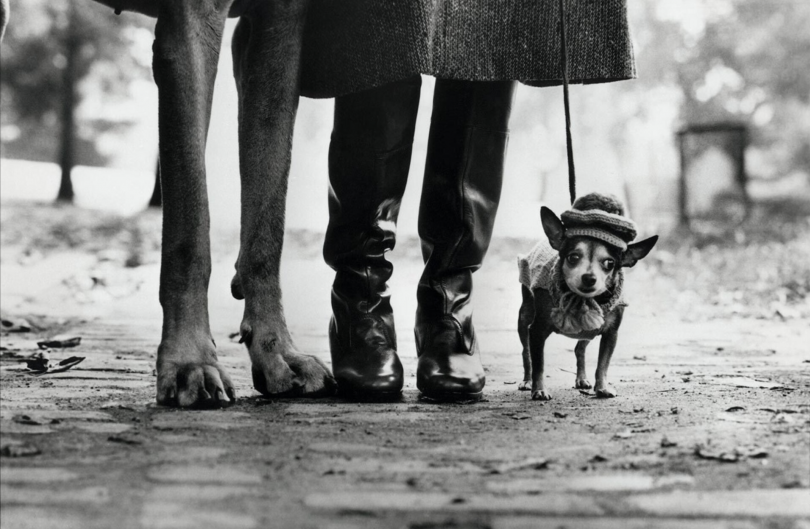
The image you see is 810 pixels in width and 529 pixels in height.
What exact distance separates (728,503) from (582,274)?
0.90 meters

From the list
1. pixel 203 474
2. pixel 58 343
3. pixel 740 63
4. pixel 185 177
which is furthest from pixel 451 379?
pixel 740 63

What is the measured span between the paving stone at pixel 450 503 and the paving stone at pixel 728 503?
0.33ft

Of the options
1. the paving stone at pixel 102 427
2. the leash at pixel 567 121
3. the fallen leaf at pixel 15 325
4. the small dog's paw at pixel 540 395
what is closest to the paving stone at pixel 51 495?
the paving stone at pixel 102 427

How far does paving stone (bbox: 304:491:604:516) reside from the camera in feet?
5.13

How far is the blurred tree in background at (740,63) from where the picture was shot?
22.9 meters

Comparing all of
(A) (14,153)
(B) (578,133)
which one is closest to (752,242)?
(B) (578,133)

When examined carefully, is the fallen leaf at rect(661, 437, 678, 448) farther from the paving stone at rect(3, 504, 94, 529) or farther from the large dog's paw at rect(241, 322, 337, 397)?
the paving stone at rect(3, 504, 94, 529)

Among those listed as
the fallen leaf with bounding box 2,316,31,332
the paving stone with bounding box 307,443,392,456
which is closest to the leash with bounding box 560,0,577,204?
the paving stone with bounding box 307,443,392,456

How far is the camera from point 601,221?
2.40 meters

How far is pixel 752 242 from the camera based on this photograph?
11.3m

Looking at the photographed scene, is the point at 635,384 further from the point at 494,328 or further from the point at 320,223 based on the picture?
the point at 320,223

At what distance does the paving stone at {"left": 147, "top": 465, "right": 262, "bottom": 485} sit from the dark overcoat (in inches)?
50.1

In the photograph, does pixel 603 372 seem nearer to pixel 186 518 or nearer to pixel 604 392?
pixel 604 392

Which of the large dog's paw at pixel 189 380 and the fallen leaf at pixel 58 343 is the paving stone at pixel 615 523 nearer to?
the large dog's paw at pixel 189 380
